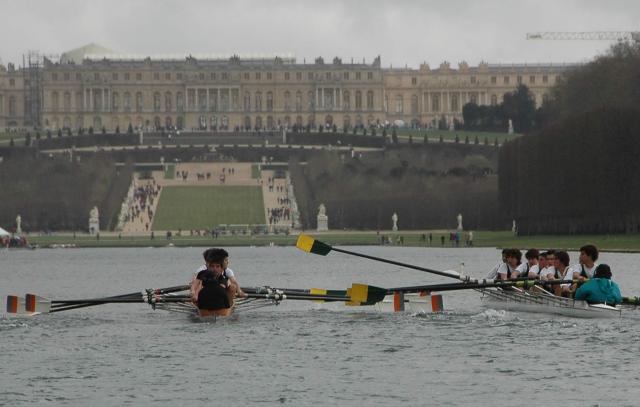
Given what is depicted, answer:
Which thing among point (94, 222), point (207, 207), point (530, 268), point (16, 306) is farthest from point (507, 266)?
point (207, 207)

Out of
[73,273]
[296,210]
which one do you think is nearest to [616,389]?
[73,273]

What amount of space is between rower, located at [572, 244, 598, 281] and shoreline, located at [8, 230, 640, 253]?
2674 cm

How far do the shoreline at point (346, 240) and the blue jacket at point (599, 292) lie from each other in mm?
27343

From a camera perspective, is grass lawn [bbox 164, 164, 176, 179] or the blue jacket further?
grass lawn [bbox 164, 164, 176, 179]

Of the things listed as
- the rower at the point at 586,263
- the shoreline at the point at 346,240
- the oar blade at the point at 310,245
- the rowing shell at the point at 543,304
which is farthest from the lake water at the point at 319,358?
the shoreline at the point at 346,240

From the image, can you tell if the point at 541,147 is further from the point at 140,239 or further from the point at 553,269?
the point at 553,269

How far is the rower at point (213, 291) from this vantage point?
93.3 ft

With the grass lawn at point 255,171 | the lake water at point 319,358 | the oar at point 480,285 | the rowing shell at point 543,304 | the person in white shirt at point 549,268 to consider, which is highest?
the grass lawn at point 255,171

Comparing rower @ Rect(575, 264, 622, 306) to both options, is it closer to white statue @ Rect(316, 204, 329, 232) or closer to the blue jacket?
the blue jacket

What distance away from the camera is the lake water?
23.0m

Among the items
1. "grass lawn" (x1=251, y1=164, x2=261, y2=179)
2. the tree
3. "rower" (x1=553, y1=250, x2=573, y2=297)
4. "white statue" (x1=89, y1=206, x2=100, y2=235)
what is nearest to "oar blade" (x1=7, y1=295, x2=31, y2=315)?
"rower" (x1=553, y1=250, x2=573, y2=297)

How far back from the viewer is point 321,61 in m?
175

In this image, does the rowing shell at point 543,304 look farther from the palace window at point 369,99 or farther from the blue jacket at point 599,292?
the palace window at point 369,99

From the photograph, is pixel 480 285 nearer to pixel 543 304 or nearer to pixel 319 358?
pixel 543 304
